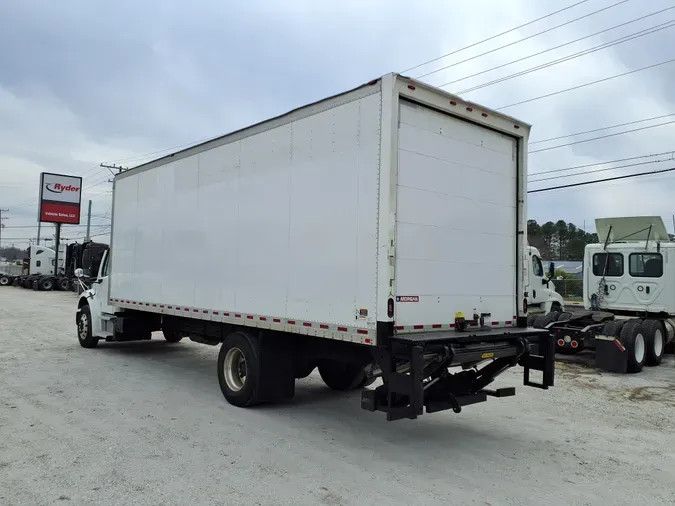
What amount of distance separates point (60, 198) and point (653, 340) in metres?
55.1

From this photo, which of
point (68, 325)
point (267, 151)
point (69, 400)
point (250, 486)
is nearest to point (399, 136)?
point (267, 151)

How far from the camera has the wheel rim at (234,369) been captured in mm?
7523

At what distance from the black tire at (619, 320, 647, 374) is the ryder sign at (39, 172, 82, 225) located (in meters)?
54.1

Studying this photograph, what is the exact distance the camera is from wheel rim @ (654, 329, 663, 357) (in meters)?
11.6

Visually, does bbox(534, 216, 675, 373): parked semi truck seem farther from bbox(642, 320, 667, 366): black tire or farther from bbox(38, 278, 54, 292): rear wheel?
bbox(38, 278, 54, 292): rear wheel

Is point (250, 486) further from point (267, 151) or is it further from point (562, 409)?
point (562, 409)

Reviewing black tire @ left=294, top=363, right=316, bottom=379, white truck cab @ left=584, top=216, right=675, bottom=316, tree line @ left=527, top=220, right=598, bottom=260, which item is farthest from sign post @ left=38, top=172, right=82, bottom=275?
black tire @ left=294, top=363, right=316, bottom=379

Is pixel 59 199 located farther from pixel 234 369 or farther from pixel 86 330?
pixel 234 369

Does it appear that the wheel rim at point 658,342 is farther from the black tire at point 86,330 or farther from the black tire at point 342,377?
the black tire at point 86,330

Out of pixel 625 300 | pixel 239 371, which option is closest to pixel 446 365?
pixel 239 371

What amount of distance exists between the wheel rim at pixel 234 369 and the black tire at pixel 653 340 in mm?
8718

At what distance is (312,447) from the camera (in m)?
5.70

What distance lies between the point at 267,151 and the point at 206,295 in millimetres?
2459

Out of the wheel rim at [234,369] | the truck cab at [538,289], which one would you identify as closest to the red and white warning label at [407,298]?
the wheel rim at [234,369]
